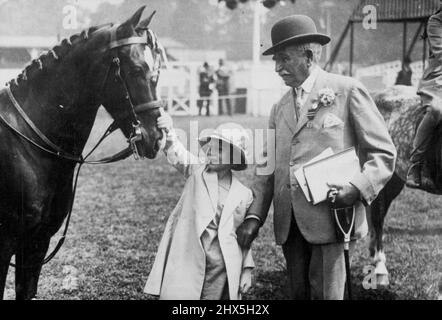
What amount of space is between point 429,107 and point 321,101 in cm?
224

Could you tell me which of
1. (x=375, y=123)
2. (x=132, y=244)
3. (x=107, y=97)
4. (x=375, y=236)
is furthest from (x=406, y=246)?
(x=107, y=97)

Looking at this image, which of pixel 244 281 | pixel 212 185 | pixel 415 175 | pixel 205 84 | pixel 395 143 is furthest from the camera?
pixel 205 84

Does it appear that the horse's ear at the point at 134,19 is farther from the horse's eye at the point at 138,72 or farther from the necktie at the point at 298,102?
the necktie at the point at 298,102

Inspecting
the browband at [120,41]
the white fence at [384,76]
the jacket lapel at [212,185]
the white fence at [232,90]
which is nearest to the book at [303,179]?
the jacket lapel at [212,185]

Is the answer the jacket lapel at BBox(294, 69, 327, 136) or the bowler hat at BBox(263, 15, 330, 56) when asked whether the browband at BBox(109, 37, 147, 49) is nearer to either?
the bowler hat at BBox(263, 15, 330, 56)

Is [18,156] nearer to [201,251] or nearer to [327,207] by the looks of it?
[201,251]

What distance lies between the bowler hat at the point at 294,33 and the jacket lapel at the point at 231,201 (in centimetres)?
91

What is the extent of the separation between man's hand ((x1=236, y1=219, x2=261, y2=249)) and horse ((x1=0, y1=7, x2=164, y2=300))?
2.44ft

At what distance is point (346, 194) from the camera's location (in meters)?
3.05

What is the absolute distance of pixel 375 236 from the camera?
5.90m

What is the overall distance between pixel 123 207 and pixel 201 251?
5179 mm

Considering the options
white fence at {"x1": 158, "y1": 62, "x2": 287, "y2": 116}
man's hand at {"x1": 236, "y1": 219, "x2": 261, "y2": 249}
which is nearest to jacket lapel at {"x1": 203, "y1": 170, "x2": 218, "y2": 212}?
man's hand at {"x1": 236, "y1": 219, "x2": 261, "y2": 249}

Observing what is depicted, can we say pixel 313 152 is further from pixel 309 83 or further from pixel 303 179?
pixel 309 83

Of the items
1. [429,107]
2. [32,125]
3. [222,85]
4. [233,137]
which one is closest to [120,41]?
[32,125]
